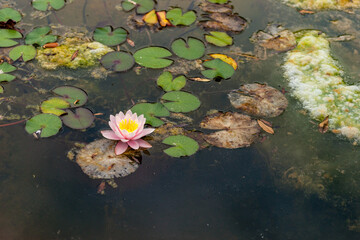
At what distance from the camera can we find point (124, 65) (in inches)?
110

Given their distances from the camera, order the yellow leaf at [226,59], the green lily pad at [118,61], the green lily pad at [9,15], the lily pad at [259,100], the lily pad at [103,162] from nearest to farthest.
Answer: the lily pad at [103,162]
the lily pad at [259,100]
the green lily pad at [118,61]
the yellow leaf at [226,59]
the green lily pad at [9,15]

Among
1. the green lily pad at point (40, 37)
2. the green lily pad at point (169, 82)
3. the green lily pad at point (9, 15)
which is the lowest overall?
the green lily pad at point (169, 82)

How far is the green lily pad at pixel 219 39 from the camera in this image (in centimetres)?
309

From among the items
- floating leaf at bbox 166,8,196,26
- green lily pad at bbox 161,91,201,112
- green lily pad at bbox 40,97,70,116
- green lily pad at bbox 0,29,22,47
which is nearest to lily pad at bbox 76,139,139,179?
green lily pad at bbox 40,97,70,116

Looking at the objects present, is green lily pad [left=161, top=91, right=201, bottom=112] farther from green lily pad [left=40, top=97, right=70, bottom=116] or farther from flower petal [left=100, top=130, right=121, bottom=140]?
green lily pad [left=40, top=97, right=70, bottom=116]

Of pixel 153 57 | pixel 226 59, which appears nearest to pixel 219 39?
pixel 226 59

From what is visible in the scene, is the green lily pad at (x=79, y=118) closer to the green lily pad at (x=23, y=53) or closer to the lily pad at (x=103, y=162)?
the lily pad at (x=103, y=162)

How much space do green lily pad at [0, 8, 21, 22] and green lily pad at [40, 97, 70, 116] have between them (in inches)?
45.9

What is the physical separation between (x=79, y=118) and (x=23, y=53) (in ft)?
3.02

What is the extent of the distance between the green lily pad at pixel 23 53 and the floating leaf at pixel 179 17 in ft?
4.13

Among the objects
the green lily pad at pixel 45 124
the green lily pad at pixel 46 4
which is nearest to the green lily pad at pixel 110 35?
the green lily pad at pixel 46 4

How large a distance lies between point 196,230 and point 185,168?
0.41 meters

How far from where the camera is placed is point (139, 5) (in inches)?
134

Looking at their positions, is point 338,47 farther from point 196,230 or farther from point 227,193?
point 196,230
